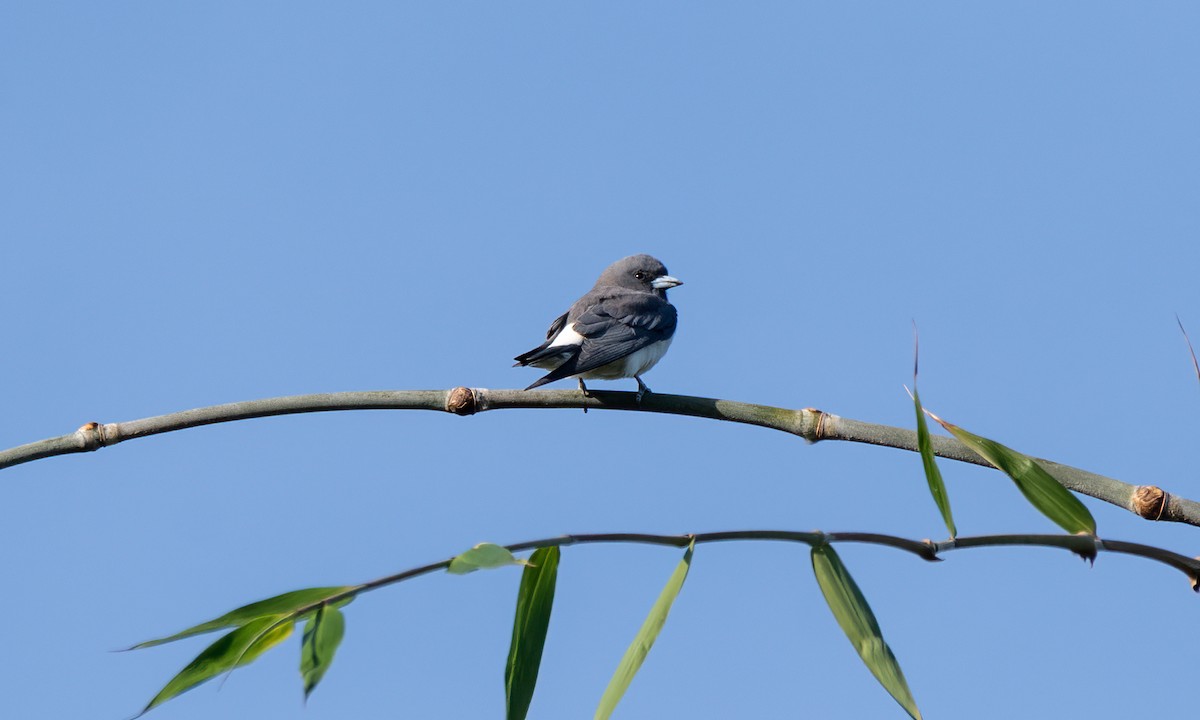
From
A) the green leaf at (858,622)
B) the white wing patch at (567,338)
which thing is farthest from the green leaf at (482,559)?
the white wing patch at (567,338)

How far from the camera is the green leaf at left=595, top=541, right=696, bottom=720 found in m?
1.80

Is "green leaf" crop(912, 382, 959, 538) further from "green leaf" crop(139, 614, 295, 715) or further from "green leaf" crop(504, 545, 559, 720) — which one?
"green leaf" crop(139, 614, 295, 715)

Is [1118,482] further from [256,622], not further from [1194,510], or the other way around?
[256,622]

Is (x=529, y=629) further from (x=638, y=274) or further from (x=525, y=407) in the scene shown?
(x=638, y=274)

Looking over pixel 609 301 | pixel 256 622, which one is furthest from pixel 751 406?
pixel 609 301

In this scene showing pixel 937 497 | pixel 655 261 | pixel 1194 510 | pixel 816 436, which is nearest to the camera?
pixel 937 497

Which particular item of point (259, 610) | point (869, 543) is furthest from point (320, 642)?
point (869, 543)

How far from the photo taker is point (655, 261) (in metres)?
8.69

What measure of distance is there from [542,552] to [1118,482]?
3.95 feet

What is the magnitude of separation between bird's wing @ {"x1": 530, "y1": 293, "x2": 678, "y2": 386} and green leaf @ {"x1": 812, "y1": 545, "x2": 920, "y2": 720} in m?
4.04

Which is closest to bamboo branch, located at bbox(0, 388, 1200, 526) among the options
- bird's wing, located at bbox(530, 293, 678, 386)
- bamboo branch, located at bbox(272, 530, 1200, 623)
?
bamboo branch, located at bbox(272, 530, 1200, 623)

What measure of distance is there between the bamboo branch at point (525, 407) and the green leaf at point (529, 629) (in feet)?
3.00

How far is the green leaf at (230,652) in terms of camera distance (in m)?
1.86

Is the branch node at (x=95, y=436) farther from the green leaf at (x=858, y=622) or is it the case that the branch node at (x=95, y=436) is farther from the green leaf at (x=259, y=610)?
the green leaf at (x=858, y=622)
